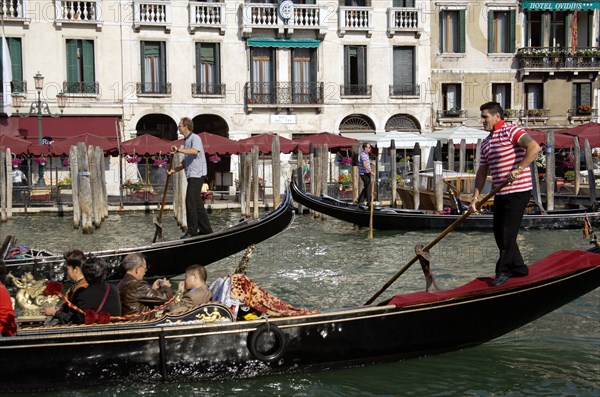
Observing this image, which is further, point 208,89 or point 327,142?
point 208,89

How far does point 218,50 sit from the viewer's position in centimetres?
1809

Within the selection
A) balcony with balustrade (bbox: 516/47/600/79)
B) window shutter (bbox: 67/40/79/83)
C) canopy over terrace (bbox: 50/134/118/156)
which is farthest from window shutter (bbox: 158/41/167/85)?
balcony with balustrade (bbox: 516/47/600/79)

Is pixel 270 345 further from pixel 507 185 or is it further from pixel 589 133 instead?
pixel 589 133

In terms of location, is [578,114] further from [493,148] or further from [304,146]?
[493,148]

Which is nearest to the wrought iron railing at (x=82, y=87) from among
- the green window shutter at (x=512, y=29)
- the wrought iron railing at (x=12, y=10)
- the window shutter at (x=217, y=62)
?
the wrought iron railing at (x=12, y=10)

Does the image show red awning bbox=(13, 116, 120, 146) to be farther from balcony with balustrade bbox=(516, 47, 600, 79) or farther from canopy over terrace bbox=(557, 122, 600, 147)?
balcony with balustrade bbox=(516, 47, 600, 79)

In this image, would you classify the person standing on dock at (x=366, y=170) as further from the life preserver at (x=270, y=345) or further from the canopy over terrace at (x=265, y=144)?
the life preserver at (x=270, y=345)

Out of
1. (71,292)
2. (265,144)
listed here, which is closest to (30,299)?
→ (71,292)

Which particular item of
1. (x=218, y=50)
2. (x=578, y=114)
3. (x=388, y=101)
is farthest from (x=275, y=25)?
(x=578, y=114)

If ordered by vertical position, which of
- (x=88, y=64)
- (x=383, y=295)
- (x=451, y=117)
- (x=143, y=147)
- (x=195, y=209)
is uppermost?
(x=88, y=64)

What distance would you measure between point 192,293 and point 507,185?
1.76 metres

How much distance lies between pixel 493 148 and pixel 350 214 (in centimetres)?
723

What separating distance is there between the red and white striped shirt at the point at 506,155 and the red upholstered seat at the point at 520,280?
19.1 inches

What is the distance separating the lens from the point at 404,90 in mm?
19047
